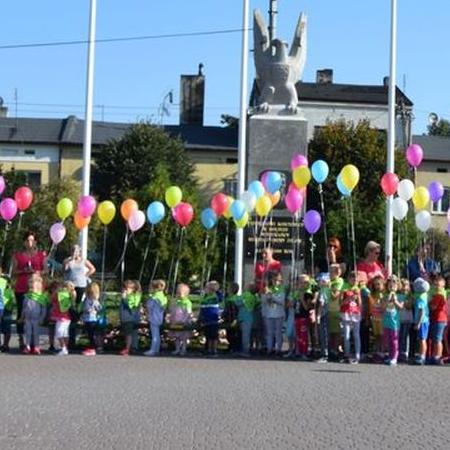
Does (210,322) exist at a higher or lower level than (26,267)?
lower

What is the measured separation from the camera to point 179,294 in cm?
1672

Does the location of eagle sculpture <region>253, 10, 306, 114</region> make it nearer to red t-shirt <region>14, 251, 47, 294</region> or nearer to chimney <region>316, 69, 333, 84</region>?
red t-shirt <region>14, 251, 47, 294</region>

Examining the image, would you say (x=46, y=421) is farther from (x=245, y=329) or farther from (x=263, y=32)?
(x=263, y=32)

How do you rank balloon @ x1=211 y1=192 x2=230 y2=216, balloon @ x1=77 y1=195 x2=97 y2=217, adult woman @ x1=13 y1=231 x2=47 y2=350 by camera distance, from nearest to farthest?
1. adult woman @ x1=13 y1=231 x2=47 y2=350
2. balloon @ x1=77 y1=195 x2=97 y2=217
3. balloon @ x1=211 y1=192 x2=230 y2=216

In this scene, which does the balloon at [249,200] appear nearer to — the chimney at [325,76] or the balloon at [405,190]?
the balloon at [405,190]

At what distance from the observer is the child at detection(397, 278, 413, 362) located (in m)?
15.5

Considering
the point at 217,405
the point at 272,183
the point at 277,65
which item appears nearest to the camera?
the point at 217,405

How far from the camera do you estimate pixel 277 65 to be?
21.3 metres

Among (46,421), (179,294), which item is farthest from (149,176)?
(46,421)

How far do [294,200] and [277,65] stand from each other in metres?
4.23

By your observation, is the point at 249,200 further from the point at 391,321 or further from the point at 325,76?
the point at 325,76

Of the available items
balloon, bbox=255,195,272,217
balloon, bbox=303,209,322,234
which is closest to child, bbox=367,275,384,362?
balloon, bbox=255,195,272,217

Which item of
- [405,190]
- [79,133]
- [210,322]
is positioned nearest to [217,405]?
[210,322]

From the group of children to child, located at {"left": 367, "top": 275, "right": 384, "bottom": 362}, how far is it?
0.02 metres
